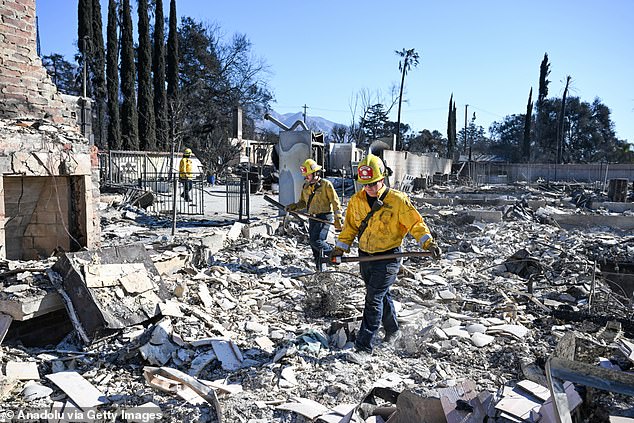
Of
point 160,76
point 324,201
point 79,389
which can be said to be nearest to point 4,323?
point 79,389

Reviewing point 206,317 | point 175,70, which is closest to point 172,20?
point 175,70

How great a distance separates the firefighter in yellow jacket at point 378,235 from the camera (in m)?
4.66

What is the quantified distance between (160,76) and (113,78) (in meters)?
2.86

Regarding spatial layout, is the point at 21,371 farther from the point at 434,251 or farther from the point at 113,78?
the point at 113,78

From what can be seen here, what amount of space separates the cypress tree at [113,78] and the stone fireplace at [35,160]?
23.8 metres

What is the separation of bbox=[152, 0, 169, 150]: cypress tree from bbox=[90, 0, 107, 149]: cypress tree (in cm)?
308

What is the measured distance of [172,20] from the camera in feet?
104

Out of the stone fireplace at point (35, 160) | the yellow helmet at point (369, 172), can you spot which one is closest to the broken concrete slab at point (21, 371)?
the stone fireplace at point (35, 160)

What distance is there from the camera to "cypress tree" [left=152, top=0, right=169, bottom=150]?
30.6 metres

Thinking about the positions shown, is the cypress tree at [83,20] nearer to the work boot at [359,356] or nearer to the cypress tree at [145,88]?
the cypress tree at [145,88]

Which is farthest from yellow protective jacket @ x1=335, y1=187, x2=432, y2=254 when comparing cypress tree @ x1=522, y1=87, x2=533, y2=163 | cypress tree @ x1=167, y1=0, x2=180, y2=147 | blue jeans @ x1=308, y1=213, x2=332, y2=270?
cypress tree @ x1=522, y1=87, x2=533, y2=163

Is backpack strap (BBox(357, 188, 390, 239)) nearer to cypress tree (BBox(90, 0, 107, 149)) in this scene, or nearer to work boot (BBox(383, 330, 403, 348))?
work boot (BBox(383, 330, 403, 348))

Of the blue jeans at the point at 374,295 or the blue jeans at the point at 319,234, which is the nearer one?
the blue jeans at the point at 374,295

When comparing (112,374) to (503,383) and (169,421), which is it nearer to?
(169,421)
